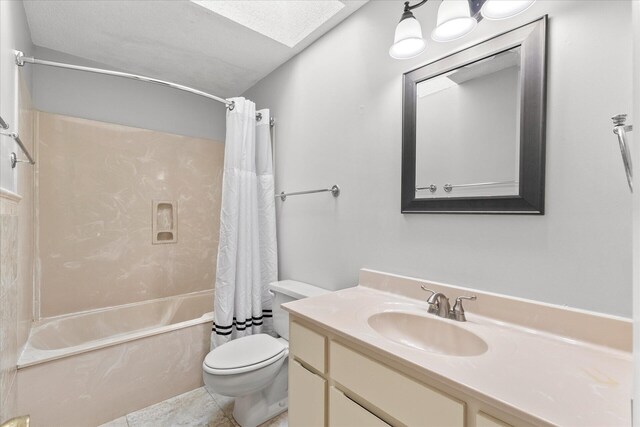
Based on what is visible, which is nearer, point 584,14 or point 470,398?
point 470,398

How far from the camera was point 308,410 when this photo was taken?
115cm

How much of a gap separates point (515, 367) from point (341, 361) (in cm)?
53

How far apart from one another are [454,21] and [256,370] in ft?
6.05

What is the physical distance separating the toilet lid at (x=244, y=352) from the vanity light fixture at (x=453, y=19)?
1684mm

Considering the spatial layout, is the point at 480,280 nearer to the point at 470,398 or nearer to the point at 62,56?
the point at 470,398

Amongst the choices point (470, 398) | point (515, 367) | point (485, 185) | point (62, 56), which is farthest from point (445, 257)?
point (62, 56)

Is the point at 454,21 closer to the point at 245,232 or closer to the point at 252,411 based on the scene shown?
the point at 245,232

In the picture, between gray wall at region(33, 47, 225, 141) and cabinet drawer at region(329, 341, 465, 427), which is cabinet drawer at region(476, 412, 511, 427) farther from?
gray wall at region(33, 47, 225, 141)

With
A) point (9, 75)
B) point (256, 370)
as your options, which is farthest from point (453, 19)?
point (9, 75)

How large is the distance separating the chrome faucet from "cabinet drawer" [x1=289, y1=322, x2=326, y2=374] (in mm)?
462

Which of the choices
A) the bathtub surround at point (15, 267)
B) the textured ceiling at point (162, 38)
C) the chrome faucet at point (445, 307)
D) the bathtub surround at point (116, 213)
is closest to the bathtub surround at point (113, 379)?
the bathtub surround at point (15, 267)

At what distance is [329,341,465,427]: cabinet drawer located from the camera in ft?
2.39

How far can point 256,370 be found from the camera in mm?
1508

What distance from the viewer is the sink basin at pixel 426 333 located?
40.1 inches
